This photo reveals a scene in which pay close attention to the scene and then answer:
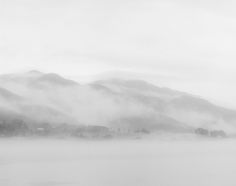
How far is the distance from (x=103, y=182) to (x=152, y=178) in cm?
733

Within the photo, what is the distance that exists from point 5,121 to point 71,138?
2846 cm

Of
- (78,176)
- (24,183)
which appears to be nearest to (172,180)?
(78,176)

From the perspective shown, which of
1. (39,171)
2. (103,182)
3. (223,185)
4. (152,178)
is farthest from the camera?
(39,171)

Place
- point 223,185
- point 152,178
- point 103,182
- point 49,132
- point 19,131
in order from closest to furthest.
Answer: point 223,185 < point 103,182 < point 152,178 < point 19,131 < point 49,132

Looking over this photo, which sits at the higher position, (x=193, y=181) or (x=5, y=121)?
(x=5, y=121)

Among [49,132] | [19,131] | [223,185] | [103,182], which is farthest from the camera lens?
[49,132]

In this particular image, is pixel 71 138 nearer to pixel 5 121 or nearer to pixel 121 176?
pixel 5 121

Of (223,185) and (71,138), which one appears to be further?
(71,138)

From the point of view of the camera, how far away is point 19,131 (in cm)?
18512

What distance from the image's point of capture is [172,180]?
54375 millimetres

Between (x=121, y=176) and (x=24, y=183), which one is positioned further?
(x=121, y=176)

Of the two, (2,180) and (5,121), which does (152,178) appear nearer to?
(2,180)

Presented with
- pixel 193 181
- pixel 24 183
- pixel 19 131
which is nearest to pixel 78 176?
pixel 24 183

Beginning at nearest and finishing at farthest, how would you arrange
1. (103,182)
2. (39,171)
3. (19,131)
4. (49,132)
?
(103,182), (39,171), (19,131), (49,132)
